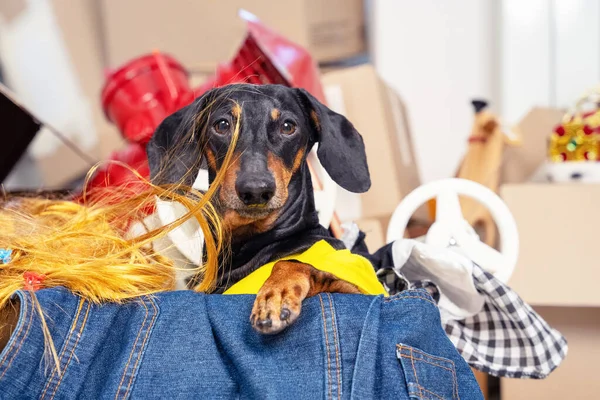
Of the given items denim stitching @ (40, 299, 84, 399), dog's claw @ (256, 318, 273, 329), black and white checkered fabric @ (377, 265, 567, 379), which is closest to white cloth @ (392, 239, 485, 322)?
black and white checkered fabric @ (377, 265, 567, 379)

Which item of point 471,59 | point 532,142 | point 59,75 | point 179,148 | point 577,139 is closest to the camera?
point 179,148

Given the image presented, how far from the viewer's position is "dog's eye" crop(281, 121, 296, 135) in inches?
21.1

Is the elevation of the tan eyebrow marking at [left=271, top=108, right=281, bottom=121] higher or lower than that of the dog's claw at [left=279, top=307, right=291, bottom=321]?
higher

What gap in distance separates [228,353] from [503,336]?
0.35 meters

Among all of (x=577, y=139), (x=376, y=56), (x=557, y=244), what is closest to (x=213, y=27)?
(x=376, y=56)

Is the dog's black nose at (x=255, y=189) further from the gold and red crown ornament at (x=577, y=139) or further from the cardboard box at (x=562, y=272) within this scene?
the gold and red crown ornament at (x=577, y=139)

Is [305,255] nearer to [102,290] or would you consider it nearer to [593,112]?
[102,290]

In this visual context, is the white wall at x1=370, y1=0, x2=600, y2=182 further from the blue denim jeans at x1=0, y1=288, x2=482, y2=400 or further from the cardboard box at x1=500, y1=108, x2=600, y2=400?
the blue denim jeans at x1=0, y1=288, x2=482, y2=400

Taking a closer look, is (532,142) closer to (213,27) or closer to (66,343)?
(213,27)

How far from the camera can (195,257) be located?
57 centimetres

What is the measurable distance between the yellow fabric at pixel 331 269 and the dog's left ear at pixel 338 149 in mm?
65

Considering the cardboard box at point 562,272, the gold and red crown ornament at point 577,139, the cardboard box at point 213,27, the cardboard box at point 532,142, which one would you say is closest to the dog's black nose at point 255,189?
the cardboard box at point 562,272

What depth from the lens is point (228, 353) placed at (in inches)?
18.8

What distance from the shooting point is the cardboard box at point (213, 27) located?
4.91 feet
